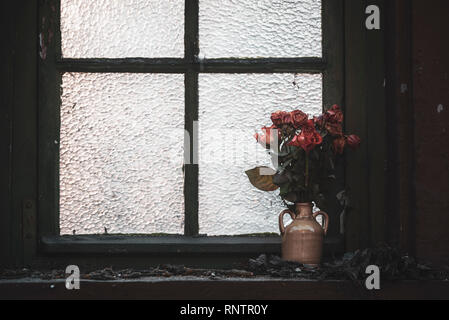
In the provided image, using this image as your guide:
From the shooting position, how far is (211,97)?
1579 mm

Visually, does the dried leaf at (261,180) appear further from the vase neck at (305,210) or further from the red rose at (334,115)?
the red rose at (334,115)

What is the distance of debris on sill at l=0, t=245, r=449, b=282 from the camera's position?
1354mm

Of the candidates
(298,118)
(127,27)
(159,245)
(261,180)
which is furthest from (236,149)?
(127,27)

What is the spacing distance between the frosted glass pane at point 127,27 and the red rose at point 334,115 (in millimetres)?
434

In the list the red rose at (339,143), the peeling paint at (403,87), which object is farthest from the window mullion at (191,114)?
the peeling paint at (403,87)

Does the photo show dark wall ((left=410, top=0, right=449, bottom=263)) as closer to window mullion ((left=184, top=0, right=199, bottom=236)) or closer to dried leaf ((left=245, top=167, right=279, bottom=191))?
dried leaf ((left=245, top=167, right=279, bottom=191))

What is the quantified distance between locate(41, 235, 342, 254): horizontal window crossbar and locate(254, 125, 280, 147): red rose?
0.86 feet

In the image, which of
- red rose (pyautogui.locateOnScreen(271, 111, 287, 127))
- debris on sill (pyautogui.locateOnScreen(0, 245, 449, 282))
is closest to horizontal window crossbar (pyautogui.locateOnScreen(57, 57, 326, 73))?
red rose (pyautogui.locateOnScreen(271, 111, 287, 127))

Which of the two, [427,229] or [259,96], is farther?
[259,96]

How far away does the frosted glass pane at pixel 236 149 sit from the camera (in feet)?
5.12

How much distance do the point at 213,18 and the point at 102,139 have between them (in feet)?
1.45

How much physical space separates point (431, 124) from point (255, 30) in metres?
0.52

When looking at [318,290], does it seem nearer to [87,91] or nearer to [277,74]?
[277,74]
